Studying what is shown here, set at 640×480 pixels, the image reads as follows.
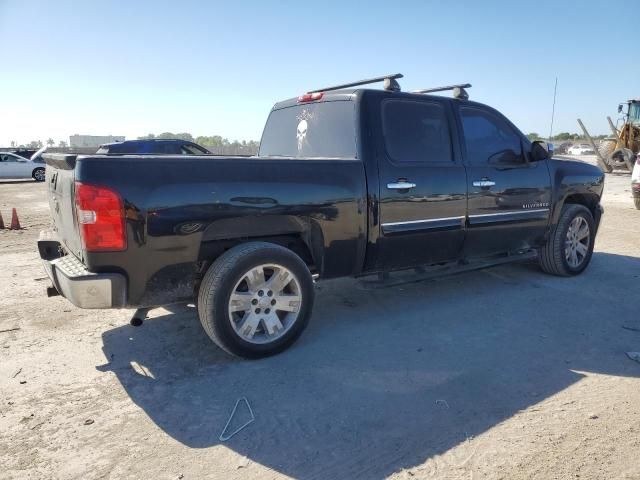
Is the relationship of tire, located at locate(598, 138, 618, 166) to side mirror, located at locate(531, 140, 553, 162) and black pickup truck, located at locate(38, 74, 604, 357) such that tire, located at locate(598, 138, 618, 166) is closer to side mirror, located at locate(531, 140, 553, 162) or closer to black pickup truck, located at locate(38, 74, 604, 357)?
black pickup truck, located at locate(38, 74, 604, 357)

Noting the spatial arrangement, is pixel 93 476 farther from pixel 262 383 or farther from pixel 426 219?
pixel 426 219

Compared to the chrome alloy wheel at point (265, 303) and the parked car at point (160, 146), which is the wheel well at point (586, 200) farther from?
the parked car at point (160, 146)

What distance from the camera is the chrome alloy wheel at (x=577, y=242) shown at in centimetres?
566

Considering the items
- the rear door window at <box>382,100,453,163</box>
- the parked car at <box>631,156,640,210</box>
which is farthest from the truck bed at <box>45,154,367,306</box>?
the parked car at <box>631,156,640,210</box>

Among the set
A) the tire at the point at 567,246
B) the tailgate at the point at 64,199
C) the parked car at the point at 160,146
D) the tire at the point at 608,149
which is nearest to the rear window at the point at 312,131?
the tailgate at the point at 64,199

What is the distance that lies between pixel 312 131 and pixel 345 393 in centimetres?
251

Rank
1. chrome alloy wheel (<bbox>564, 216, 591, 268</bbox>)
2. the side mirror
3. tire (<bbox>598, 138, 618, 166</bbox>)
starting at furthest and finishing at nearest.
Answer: tire (<bbox>598, 138, 618, 166</bbox>) < chrome alloy wheel (<bbox>564, 216, 591, 268</bbox>) < the side mirror

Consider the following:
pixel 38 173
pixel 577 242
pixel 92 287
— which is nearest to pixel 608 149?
pixel 577 242

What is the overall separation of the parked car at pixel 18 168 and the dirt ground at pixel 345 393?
21794 mm

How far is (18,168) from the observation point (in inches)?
916

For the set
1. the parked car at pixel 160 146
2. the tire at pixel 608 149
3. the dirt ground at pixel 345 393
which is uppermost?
the tire at pixel 608 149

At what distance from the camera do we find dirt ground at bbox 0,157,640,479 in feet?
8.02

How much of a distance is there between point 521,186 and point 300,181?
2.65m

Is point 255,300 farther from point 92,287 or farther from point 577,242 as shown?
point 577,242
